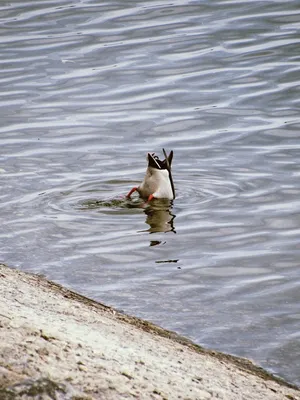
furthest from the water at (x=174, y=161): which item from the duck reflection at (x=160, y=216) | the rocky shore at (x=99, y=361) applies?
the rocky shore at (x=99, y=361)

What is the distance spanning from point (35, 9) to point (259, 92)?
8866 mm

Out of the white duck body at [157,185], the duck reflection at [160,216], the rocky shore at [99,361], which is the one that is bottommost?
the duck reflection at [160,216]

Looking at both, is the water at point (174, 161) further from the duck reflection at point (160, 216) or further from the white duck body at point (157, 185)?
the white duck body at point (157, 185)

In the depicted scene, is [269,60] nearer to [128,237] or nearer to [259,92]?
[259,92]

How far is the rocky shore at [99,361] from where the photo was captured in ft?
18.3

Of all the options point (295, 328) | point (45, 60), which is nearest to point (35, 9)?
point (45, 60)

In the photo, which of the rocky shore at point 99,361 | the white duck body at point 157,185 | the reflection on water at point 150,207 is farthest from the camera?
the white duck body at point 157,185

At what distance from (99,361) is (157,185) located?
19.2 feet

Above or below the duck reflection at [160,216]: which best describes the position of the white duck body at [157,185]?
above

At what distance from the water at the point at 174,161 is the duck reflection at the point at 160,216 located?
0.03 metres

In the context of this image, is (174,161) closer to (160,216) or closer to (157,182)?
(157,182)

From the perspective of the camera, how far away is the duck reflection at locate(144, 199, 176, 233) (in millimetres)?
10938

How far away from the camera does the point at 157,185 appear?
1170cm

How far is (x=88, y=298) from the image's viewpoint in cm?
838
